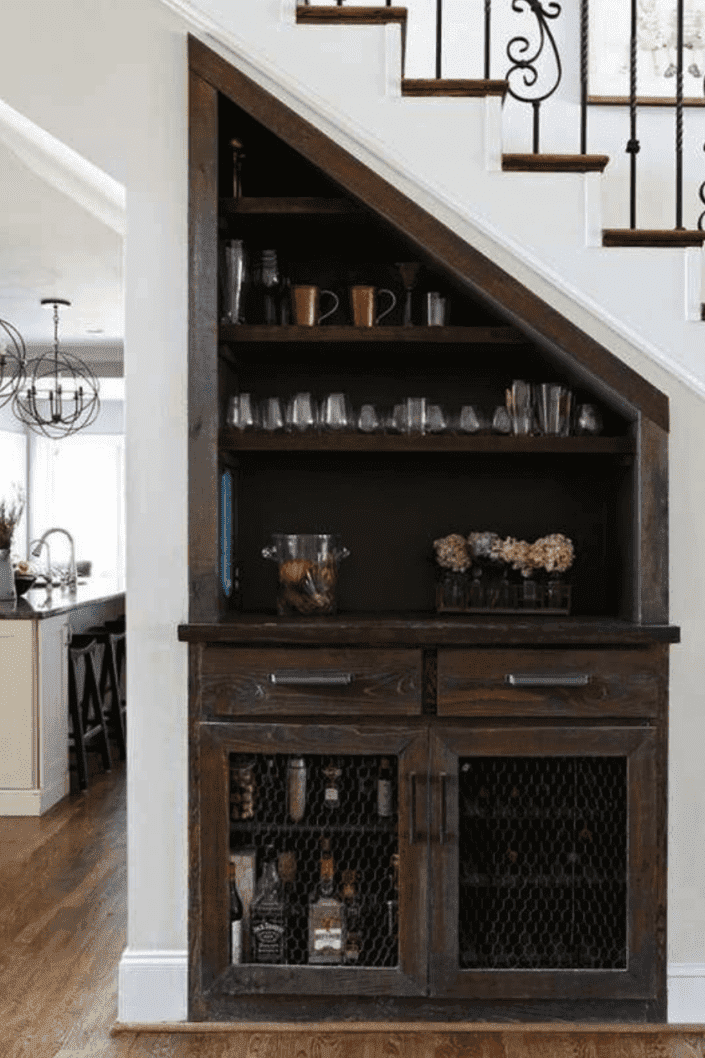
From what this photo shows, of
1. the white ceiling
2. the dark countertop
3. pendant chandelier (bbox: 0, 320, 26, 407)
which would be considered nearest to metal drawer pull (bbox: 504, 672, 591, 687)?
the dark countertop

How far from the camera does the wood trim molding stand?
8.73 ft

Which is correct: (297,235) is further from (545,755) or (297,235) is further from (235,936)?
(235,936)

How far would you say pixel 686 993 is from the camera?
2654mm

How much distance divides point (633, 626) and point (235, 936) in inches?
50.8

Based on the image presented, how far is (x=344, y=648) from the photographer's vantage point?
2.63m

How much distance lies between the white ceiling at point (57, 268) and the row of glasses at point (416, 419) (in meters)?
1.96

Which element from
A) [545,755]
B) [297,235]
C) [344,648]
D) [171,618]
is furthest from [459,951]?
[297,235]

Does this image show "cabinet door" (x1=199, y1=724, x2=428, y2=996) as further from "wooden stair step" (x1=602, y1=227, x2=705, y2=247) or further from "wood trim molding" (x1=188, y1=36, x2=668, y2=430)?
"wooden stair step" (x1=602, y1=227, x2=705, y2=247)

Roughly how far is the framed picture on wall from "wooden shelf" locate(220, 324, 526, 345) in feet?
4.47

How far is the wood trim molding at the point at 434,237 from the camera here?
8.73 ft

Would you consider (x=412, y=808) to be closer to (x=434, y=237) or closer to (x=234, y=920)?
(x=234, y=920)

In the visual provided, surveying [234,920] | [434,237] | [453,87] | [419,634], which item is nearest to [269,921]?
[234,920]

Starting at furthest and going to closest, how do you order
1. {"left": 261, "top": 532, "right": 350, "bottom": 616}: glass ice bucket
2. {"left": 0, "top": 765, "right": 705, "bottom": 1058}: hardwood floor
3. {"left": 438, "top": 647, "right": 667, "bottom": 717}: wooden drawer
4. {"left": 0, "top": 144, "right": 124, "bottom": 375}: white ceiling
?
1. {"left": 0, "top": 144, "right": 124, "bottom": 375}: white ceiling
2. {"left": 261, "top": 532, "right": 350, "bottom": 616}: glass ice bucket
3. {"left": 438, "top": 647, "right": 667, "bottom": 717}: wooden drawer
4. {"left": 0, "top": 765, "right": 705, "bottom": 1058}: hardwood floor

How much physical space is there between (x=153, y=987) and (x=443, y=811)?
0.88 metres
